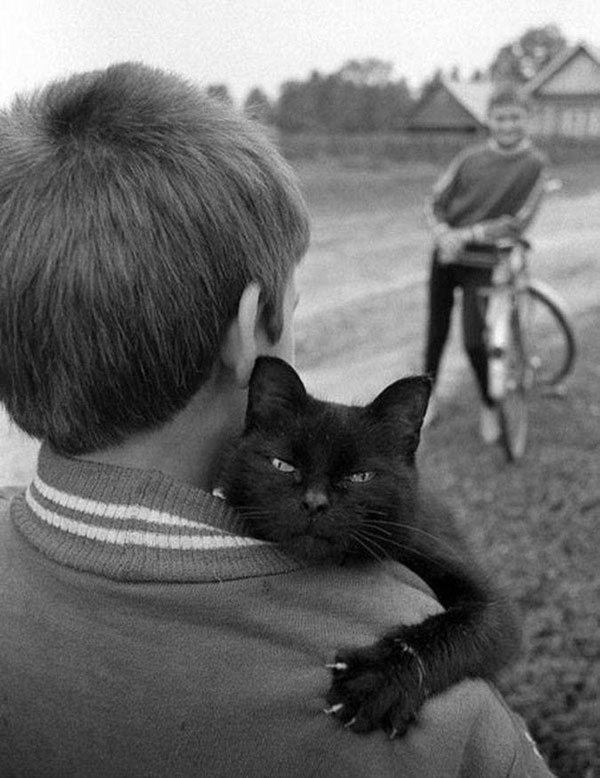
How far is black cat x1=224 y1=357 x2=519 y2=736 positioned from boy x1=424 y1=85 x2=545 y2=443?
3051 millimetres

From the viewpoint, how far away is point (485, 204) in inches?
172

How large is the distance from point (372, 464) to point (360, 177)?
727 cm

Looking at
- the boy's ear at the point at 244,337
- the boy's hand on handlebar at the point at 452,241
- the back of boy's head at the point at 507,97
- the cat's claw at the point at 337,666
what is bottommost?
the boy's hand on handlebar at the point at 452,241

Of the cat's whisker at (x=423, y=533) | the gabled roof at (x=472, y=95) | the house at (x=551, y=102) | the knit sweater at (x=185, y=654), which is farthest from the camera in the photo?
the house at (x=551, y=102)

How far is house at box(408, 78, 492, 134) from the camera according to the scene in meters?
5.73

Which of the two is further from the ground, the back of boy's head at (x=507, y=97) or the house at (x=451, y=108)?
the back of boy's head at (x=507, y=97)


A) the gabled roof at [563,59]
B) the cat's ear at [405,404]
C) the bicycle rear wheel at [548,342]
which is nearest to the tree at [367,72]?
the gabled roof at [563,59]

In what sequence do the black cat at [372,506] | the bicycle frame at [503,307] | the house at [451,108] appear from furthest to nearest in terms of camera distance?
the house at [451,108] < the bicycle frame at [503,307] < the black cat at [372,506]

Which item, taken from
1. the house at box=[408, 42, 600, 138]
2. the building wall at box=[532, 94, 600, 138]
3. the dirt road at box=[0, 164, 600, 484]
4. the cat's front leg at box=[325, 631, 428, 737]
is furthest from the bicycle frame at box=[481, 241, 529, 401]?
the cat's front leg at box=[325, 631, 428, 737]

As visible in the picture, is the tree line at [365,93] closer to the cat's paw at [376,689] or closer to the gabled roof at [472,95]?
the gabled roof at [472,95]

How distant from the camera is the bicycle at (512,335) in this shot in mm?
4090

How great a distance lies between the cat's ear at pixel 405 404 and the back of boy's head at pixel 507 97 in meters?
3.43

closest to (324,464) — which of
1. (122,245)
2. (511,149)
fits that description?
(122,245)

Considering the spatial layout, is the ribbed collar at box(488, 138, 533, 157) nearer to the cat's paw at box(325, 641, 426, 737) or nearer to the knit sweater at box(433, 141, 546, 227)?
the knit sweater at box(433, 141, 546, 227)
